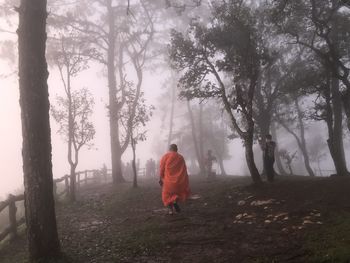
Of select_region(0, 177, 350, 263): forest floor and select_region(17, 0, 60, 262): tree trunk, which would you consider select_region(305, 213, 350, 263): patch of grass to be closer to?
select_region(0, 177, 350, 263): forest floor

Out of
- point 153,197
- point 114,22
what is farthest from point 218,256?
point 114,22

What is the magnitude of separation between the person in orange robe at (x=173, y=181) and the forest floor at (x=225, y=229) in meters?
0.51

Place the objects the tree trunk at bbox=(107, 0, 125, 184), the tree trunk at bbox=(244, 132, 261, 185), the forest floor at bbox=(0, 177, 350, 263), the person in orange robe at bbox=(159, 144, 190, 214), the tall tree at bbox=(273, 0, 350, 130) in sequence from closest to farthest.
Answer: the forest floor at bbox=(0, 177, 350, 263), the person in orange robe at bbox=(159, 144, 190, 214), the tree trunk at bbox=(244, 132, 261, 185), the tall tree at bbox=(273, 0, 350, 130), the tree trunk at bbox=(107, 0, 125, 184)

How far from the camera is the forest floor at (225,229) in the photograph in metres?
7.27

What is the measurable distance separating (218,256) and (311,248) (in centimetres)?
174

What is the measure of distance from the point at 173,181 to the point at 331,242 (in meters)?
5.64

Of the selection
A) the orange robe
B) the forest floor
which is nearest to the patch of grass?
the forest floor

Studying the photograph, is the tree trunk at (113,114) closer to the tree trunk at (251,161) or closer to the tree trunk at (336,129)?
the tree trunk at (251,161)

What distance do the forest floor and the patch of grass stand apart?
0.02 m

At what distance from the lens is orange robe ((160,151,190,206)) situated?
11719 millimetres

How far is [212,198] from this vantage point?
13.9m

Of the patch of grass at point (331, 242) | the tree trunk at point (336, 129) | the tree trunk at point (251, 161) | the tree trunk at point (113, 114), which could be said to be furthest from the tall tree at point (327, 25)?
the tree trunk at point (113, 114)

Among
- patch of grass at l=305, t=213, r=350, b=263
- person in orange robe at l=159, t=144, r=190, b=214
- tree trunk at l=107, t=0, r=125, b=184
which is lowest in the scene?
patch of grass at l=305, t=213, r=350, b=263

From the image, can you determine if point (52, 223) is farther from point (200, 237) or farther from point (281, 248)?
point (281, 248)
